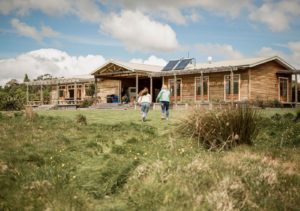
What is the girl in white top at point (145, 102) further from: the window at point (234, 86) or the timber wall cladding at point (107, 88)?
the timber wall cladding at point (107, 88)

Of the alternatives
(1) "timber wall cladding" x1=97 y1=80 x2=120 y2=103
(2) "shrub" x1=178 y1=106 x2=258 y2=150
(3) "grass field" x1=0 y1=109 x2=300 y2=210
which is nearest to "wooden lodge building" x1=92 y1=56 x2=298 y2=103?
(1) "timber wall cladding" x1=97 y1=80 x2=120 y2=103

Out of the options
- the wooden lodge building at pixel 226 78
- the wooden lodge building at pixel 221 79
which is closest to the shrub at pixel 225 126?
the wooden lodge building at pixel 226 78

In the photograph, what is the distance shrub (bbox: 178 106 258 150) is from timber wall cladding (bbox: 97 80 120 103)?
30.5 m

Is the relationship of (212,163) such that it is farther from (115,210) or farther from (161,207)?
(115,210)

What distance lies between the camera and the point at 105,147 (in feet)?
25.8

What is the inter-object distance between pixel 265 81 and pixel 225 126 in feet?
77.0

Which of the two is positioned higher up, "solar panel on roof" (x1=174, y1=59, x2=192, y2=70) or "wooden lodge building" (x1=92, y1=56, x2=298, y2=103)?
"solar panel on roof" (x1=174, y1=59, x2=192, y2=70)

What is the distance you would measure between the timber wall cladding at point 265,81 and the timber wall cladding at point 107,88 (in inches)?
577

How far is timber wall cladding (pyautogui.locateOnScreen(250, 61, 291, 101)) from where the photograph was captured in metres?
28.0

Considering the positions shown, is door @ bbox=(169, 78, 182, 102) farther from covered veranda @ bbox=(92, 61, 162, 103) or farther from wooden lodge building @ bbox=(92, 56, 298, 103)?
covered veranda @ bbox=(92, 61, 162, 103)

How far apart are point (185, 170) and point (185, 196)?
691 millimetres

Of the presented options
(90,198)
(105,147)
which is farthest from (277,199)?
(105,147)

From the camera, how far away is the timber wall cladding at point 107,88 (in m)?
37.6

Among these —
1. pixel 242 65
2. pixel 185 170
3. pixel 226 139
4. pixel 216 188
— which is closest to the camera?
pixel 216 188
